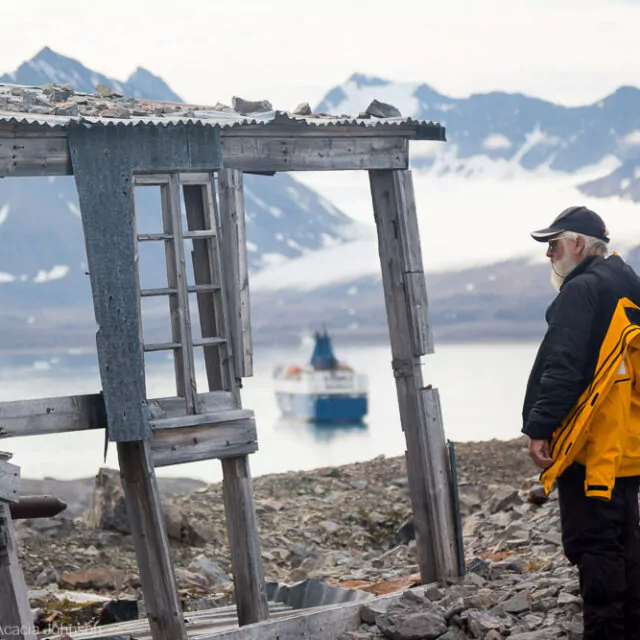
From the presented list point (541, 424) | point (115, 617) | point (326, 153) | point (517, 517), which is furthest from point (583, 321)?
point (517, 517)

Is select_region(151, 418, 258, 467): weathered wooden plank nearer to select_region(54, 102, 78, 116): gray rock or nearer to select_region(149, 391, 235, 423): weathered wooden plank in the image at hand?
select_region(149, 391, 235, 423): weathered wooden plank

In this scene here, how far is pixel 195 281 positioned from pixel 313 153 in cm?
119

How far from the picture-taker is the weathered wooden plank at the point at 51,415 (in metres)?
6.92

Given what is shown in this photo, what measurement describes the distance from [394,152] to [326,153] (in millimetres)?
543

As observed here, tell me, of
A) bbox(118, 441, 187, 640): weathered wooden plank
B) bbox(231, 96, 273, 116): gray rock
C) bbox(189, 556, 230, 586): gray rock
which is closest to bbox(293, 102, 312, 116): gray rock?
bbox(231, 96, 273, 116): gray rock

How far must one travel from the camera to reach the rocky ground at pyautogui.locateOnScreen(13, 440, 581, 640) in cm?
736

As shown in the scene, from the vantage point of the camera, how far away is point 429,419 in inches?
332

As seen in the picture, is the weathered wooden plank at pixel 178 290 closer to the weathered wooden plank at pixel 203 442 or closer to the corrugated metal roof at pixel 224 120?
the weathered wooden plank at pixel 203 442

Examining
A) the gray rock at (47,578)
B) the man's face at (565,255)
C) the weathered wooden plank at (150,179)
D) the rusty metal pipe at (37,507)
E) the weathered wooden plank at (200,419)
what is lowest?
the gray rock at (47,578)

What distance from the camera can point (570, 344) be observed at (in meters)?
6.15

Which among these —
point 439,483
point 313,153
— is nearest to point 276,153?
point 313,153

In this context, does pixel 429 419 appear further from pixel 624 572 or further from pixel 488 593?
pixel 624 572

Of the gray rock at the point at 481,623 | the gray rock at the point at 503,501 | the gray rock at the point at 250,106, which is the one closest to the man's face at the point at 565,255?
the gray rock at the point at 481,623

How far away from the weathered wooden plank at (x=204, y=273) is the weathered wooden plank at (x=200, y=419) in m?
0.22
